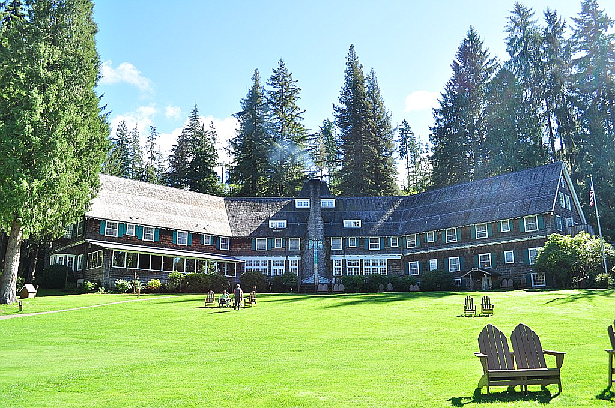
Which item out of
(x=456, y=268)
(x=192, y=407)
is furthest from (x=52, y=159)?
(x=456, y=268)

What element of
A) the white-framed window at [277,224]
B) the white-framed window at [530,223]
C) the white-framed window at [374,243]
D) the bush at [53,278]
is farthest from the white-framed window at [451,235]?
the bush at [53,278]

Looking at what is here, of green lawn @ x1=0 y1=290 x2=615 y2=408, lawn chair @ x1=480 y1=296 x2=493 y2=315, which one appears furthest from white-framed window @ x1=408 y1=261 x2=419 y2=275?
lawn chair @ x1=480 y1=296 x2=493 y2=315

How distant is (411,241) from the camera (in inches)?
2068

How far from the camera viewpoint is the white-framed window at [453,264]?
4825 cm

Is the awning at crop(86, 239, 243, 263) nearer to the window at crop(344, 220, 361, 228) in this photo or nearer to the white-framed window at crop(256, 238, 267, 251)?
the white-framed window at crop(256, 238, 267, 251)

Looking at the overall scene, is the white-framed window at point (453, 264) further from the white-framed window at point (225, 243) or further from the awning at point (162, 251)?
the white-framed window at point (225, 243)

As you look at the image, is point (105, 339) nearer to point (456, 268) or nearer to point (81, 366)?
point (81, 366)

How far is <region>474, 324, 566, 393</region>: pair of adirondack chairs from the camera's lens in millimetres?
9703

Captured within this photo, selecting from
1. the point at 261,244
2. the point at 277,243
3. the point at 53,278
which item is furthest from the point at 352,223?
the point at 53,278

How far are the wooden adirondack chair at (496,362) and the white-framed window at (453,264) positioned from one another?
39.2m

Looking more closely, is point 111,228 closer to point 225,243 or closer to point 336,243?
point 225,243

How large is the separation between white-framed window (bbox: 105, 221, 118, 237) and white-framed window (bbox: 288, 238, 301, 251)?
54.1ft

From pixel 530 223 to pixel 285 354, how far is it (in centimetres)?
3420

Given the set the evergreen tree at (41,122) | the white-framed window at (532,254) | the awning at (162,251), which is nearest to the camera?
the evergreen tree at (41,122)
